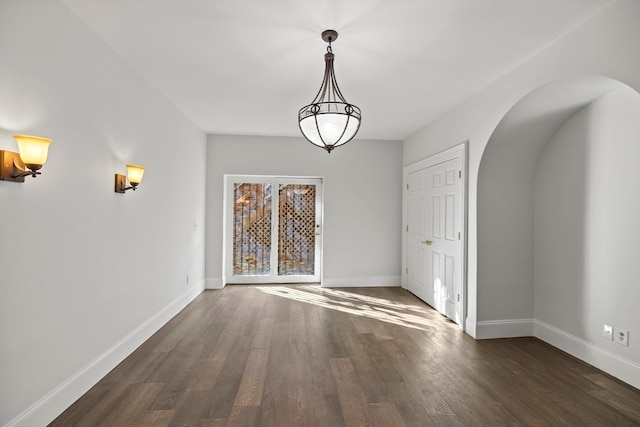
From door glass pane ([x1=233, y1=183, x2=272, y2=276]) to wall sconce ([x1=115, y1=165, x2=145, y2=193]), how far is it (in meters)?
3.04

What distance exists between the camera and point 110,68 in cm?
284

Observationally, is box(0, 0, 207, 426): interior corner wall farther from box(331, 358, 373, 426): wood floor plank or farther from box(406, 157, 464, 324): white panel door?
box(406, 157, 464, 324): white panel door

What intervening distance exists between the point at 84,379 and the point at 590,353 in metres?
4.07

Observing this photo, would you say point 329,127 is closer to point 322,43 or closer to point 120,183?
point 322,43

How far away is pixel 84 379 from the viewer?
251 cm

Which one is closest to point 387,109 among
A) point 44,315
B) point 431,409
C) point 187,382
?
point 431,409

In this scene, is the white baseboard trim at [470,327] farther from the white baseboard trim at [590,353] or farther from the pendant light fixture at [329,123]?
the pendant light fixture at [329,123]

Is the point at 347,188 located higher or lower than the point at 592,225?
higher

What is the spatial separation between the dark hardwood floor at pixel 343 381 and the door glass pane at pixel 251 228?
1990 millimetres

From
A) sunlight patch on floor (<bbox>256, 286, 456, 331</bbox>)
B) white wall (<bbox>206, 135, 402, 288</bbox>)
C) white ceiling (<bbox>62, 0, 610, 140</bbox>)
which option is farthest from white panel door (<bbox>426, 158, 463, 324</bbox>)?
white wall (<bbox>206, 135, 402, 288</bbox>)

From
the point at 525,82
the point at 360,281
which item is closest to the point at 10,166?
the point at 525,82

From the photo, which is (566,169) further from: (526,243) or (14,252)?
(14,252)

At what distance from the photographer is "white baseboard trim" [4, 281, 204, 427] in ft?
6.68

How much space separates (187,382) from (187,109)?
3.21 meters
